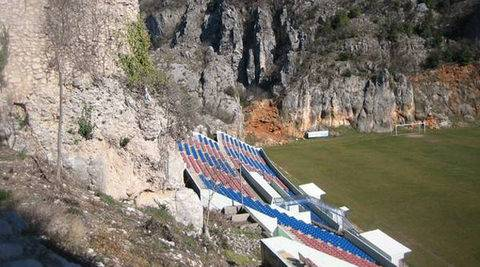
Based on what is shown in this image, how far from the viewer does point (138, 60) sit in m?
12.4

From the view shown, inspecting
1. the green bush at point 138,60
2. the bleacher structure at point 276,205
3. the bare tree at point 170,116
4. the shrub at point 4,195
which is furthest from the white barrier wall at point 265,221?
the shrub at point 4,195

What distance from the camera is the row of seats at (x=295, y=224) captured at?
1975 cm

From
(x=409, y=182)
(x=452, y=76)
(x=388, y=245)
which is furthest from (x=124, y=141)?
(x=452, y=76)

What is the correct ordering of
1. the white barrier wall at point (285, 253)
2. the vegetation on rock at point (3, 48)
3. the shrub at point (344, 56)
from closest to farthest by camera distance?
1. the vegetation on rock at point (3, 48)
2. the white barrier wall at point (285, 253)
3. the shrub at point (344, 56)

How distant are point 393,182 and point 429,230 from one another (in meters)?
7.67

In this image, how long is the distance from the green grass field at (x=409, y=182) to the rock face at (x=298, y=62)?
4.02m

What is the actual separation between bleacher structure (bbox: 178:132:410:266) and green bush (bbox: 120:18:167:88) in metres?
3.68

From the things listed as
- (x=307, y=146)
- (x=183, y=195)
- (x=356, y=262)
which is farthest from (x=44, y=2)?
(x=307, y=146)

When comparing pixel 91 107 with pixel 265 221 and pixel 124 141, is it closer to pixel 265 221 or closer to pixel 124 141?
pixel 124 141

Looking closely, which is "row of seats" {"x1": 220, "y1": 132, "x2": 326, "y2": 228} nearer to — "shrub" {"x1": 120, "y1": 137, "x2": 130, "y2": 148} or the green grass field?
the green grass field

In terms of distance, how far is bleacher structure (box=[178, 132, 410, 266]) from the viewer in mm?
17828

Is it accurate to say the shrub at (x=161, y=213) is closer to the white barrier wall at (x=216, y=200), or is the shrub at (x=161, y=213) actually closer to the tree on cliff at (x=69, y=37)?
the tree on cliff at (x=69, y=37)

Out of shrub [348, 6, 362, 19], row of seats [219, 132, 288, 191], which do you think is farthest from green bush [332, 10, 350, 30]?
row of seats [219, 132, 288, 191]

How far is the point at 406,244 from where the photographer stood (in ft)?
65.5
